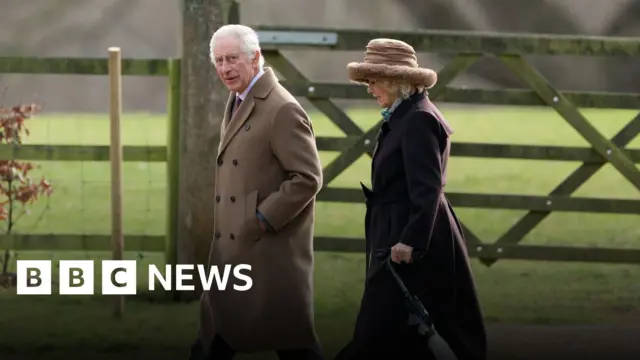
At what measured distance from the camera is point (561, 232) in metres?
12.3

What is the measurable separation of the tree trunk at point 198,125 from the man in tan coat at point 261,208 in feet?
7.40

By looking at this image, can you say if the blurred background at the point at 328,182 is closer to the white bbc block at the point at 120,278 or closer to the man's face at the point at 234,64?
the white bbc block at the point at 120,278

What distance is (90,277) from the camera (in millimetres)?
9719

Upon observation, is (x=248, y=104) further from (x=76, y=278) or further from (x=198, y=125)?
(x=76, y=278)

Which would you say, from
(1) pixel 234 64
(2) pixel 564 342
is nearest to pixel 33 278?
(2) pixel 564 342

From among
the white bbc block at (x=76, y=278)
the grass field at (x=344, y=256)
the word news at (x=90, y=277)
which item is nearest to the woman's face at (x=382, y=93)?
the grass field at (x=344, y=256)

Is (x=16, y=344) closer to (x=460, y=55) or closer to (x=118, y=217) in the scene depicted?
(x=118, y=217)

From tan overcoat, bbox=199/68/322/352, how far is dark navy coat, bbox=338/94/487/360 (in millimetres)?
291

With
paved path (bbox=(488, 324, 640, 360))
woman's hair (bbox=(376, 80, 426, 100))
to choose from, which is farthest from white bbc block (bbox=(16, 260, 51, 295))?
woman's hair (bbox=(376, 80, 426, 100))

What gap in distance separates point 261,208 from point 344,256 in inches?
184

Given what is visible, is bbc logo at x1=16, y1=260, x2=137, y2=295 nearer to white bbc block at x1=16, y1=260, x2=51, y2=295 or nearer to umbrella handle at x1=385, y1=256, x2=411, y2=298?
white bbc block at x1=16, y1=260, x2=51, y2=295

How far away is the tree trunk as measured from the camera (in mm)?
8625

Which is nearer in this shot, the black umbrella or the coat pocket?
the black umbrella

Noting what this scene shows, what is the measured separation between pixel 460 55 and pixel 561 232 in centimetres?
338
